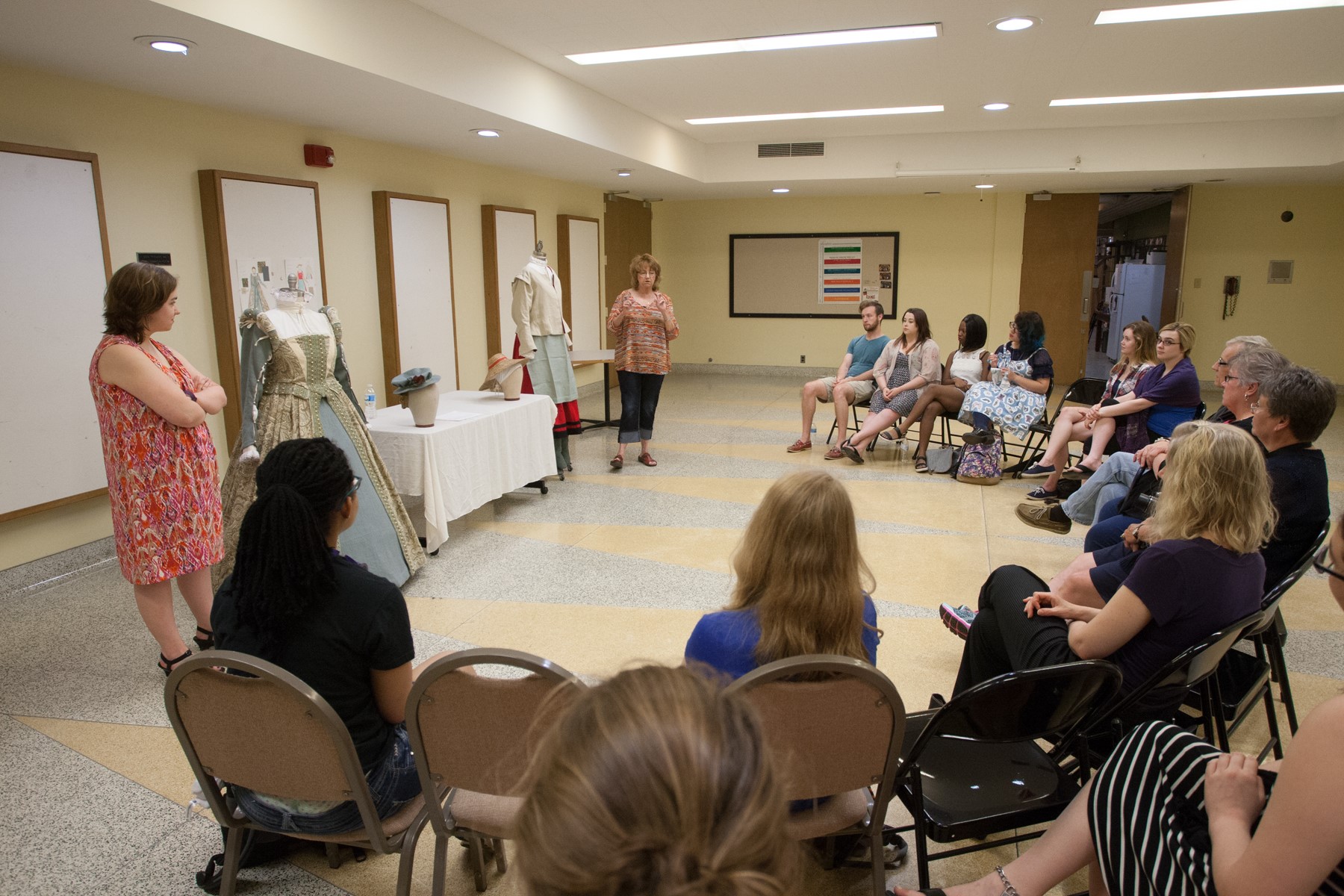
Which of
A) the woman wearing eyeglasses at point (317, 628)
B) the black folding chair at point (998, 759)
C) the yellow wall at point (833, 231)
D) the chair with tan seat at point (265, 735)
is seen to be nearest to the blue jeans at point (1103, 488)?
the black folding chair at point (998, 759)

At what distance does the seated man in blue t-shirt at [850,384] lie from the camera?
6562 mm

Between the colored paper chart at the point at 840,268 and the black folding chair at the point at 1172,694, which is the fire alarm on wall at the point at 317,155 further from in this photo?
the colored paper chart at the point at 840,268

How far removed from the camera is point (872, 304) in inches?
261

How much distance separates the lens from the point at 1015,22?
4.41 m

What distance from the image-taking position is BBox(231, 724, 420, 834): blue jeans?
1692 mm

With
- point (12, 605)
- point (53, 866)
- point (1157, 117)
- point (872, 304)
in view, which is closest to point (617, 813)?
point (53, 866)

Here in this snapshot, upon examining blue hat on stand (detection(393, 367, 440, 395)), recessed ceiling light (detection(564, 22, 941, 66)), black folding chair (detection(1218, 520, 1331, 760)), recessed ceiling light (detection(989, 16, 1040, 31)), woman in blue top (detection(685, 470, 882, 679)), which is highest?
recessed ceiling light (detection(564, 22, 941, 66))

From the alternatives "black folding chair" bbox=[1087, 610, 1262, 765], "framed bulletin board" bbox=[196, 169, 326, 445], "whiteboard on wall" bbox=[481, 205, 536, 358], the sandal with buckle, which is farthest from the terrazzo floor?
"whiteboard on wall" bbox=[481, 205, 536, 358]

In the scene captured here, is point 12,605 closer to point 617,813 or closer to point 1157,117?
point 617,813

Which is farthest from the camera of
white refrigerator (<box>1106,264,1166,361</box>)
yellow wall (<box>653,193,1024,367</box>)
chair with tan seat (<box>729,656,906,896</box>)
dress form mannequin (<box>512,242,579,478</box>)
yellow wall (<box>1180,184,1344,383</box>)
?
white refrigerator (<box>1106,264,1166,361</box>)

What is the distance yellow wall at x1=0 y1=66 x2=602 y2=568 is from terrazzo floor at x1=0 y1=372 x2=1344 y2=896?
1062 millimetres

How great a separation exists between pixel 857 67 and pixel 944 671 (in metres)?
4.10

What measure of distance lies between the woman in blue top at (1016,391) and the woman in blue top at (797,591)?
14.6 feet

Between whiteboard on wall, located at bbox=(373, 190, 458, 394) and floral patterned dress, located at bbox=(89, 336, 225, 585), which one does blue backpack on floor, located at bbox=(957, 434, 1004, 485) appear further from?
floral patterned dress, located at bbox=(89, 336, 225, 585)
